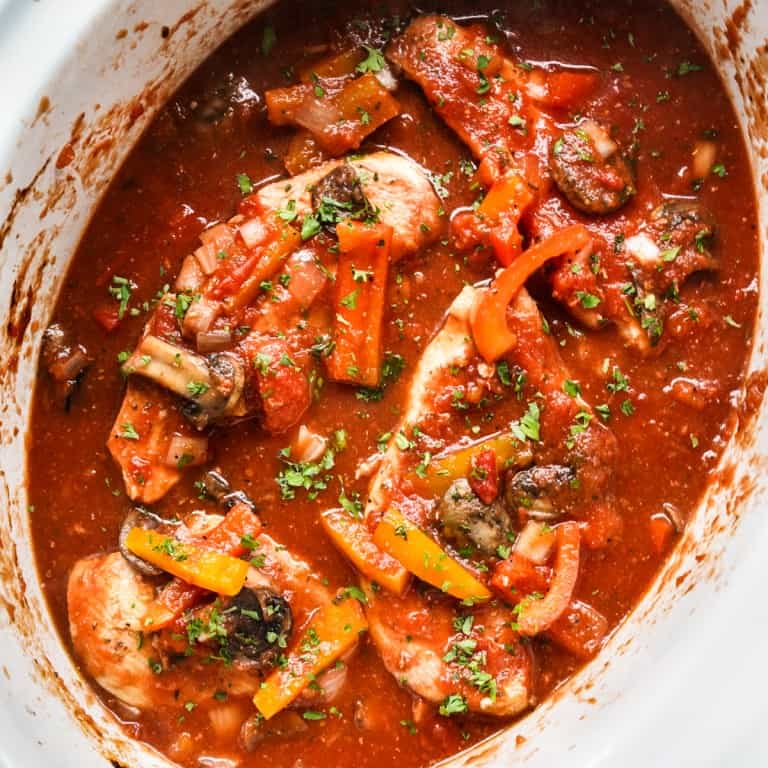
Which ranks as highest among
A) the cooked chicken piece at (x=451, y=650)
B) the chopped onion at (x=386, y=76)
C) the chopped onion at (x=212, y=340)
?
the chopped onion at (x=386, y=76)

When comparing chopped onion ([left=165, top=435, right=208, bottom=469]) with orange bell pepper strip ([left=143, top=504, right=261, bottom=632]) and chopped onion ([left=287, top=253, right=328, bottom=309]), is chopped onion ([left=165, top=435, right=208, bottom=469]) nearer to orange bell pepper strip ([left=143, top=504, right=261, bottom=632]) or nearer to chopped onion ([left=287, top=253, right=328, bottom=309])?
orange bell pepper strip ([left=143, top=504, right=261, bottom=632])

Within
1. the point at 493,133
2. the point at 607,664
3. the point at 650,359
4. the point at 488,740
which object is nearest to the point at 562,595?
the point at 607,664

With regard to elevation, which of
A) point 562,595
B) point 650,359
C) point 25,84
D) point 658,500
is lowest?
point 562,595

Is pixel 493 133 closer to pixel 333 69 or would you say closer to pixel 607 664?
pixel 333 69

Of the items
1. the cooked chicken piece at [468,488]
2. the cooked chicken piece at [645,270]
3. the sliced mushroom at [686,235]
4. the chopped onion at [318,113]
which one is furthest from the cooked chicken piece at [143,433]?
the sliced mushroom at [686,235]

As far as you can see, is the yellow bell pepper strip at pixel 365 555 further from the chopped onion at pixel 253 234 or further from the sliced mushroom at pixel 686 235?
the sliced mushroom at pixel 686 235

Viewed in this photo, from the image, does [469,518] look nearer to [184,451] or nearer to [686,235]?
[184,451]
